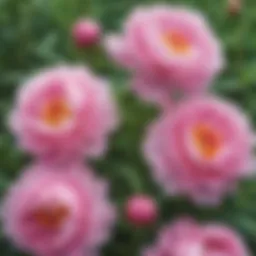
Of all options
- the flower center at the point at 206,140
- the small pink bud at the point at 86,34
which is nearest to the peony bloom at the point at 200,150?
the flower center at the point at 206,140

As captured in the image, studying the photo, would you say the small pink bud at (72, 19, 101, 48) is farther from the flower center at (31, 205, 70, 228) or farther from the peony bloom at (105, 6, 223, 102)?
the flower center at (31, 205, 70, 228)

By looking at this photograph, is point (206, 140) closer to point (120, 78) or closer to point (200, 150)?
point (200, 150)

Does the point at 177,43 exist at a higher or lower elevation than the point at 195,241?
higher

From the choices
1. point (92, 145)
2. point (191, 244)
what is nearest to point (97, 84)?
point (92, 145)

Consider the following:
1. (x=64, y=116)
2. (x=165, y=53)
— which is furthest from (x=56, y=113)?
(x=165, y=53)

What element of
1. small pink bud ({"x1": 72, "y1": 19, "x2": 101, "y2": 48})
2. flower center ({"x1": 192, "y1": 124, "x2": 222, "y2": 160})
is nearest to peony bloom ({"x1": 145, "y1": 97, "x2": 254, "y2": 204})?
flower center ({"x1": 192, "y1": 124, "x2": 222, "y2": 160})
